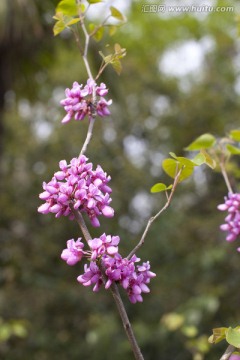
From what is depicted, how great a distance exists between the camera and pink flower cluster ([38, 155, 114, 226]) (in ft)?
2.72

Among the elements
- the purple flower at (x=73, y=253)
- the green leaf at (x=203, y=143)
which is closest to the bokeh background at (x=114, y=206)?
the green leaf at (x=203, y=143)

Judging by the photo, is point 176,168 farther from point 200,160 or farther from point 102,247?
point 102,247

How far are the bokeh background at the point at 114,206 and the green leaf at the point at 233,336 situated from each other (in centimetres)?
355

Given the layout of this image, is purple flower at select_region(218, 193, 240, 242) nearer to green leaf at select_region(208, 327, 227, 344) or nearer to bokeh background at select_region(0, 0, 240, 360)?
green leaf at select_region(208, 327, 227, 344)

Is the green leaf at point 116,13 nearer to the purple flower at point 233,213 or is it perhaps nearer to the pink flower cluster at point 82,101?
the pink flower cluster at point 82,101

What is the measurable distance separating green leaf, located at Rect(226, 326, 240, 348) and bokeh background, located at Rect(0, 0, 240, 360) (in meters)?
3.55

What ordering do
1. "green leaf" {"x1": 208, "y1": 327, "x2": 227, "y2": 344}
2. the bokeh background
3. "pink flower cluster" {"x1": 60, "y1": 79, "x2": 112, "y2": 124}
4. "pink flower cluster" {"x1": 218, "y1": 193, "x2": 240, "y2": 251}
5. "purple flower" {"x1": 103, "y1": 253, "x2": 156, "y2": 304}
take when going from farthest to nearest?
the bokeh background
"pink flower cluster" {"x1": 218, "y1": 193, "x2": 240, "y2": 251}
"pink flower cluster" {"x1": 60, "y1": 79, "x2": 112, "y2": 124}
"green leaf" {"x1": 208, "y1": 327, "x2": 227, "y2": 344}
"purple flower" {"x1": 103, "y1": 253, "x2": 156, "y2": 304}

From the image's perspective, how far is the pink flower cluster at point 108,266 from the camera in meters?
0.79

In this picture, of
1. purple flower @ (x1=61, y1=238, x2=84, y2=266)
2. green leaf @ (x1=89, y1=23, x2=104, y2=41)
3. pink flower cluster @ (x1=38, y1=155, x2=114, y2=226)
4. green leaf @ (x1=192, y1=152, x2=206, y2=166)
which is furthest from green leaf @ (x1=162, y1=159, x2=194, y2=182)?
green leaf @ (x1=89, y1=23, x2=104, y2=41)

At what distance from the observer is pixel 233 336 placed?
2.76ft

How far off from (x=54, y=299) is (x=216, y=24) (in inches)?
432

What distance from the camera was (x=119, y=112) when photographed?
29.7 feet

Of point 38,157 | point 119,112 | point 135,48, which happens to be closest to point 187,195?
point 119,112

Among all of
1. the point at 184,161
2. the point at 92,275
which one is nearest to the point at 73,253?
the point at 92,275
